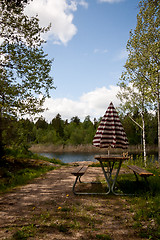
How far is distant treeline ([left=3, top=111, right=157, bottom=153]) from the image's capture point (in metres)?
9.31

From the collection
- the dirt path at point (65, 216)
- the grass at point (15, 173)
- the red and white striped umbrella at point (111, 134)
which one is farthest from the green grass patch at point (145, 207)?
the grass at point (15, 173)

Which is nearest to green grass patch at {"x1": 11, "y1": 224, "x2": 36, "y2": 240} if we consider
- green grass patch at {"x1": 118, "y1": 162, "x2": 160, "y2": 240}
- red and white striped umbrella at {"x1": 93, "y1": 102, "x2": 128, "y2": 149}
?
green grass patch at {"x1": 118, "y1": 162, "x2": 160, "y2": 240}

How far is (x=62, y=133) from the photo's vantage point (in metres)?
70.8

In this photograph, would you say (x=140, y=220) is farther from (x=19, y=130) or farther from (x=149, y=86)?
(x=149, y=86)

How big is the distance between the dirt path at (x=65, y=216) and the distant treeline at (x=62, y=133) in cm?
392

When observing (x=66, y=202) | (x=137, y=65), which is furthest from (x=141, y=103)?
(x=66, y=202)

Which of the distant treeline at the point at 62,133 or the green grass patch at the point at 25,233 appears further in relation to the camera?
the distant treeline at the point at 62,133

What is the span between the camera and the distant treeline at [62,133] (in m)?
9.31

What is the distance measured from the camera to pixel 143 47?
1516 cm

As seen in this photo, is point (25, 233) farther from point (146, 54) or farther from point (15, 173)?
point (146, 54)

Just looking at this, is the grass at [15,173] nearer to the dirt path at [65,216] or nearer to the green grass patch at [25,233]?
the dirt path at [65,216]

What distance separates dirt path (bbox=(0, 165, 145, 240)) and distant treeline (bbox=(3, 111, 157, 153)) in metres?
3.92

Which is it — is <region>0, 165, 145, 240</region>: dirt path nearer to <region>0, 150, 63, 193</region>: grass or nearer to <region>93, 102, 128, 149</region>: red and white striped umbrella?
<region>93, 102, 128, 149</region>: red and white striped umbrella

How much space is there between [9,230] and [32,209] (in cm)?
109
